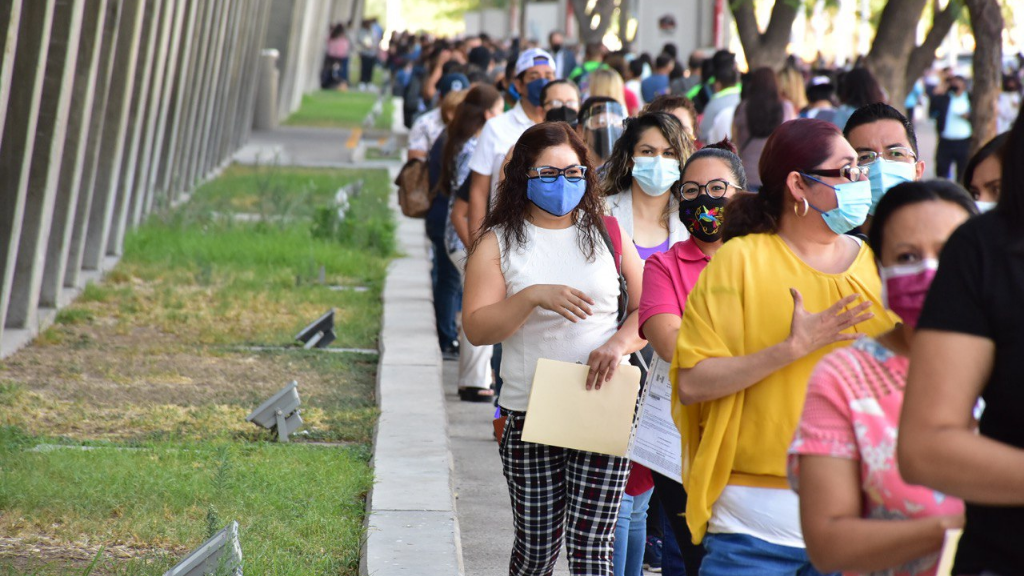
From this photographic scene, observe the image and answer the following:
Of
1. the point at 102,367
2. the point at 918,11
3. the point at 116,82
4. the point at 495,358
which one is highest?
the point at 918,11

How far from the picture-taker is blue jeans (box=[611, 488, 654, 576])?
4.53 m

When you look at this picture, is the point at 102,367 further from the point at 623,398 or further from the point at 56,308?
the point at 623,398

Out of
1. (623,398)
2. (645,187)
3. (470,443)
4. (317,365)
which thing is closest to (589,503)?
(623,398)

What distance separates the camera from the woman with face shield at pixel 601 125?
22.9 feet

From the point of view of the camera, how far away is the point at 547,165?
4.47 metres

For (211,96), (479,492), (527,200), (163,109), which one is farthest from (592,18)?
(527,200)

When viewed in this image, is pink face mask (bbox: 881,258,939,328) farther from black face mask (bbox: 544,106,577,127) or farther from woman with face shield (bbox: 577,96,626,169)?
black face mask (bbox: 544,106,577,127)

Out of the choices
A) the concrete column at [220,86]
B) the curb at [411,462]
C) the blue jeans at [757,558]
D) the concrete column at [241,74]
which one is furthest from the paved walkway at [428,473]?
the concrete column at [241,74]

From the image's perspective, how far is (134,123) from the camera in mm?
12812

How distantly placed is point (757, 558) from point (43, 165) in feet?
22.6

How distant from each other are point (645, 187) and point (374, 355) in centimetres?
434

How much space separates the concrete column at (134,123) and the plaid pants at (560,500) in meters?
8.95

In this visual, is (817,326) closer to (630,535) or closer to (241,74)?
(630,535)

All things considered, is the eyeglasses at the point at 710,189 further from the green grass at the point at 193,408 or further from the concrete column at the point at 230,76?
the concrete column at the point at 230,76
